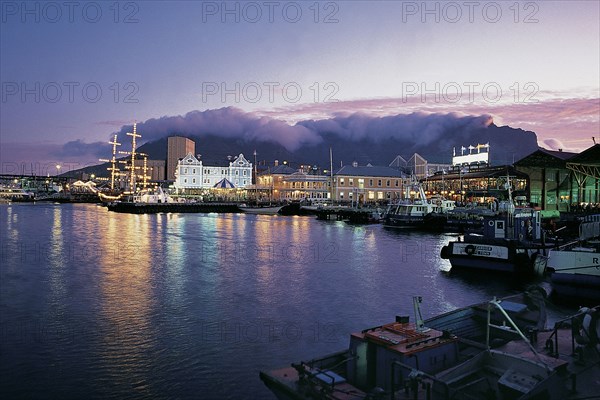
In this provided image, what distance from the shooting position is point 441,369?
9.05 m

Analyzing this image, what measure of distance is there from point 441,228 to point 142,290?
49.0 m

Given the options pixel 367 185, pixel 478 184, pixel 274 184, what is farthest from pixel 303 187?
pixel 478 184

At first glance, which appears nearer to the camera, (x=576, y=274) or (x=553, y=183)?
(x=576, y=274)

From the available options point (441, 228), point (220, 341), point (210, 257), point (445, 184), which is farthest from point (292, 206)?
point (220, 341)

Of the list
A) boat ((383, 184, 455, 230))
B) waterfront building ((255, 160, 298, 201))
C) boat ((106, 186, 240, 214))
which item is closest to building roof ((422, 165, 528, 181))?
boat ((383, 184, 455, 230))

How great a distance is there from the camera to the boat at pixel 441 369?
7867 mm

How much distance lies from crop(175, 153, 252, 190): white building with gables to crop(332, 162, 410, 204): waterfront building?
130 ft

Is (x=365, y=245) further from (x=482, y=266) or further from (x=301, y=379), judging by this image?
(x=301, y=379)

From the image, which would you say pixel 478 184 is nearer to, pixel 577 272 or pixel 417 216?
pixel 417 216

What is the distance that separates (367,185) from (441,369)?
345 ft

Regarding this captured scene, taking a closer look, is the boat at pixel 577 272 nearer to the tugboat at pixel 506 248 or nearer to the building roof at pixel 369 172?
the tugboat at pixel 506 248

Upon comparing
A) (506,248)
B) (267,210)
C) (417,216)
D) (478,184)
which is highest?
(478,184)

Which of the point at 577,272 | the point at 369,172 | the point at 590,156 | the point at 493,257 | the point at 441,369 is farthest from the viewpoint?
the point at 369,172

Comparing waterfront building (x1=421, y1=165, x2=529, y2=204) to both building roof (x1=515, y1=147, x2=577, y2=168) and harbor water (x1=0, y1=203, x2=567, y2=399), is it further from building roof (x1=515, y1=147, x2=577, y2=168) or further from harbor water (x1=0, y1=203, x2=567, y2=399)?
harbor water (x1=0, y1=203, x2=567, y2=399)
